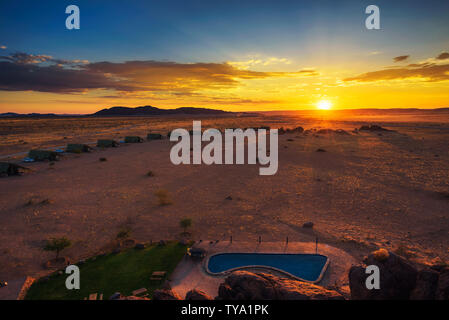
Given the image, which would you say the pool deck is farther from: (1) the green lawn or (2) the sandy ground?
(2) the sandy ground

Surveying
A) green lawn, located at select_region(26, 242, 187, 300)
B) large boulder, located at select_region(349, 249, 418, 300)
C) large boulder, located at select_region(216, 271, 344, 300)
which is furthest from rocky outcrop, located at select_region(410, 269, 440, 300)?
green lawn, located at select_region(26, 242, 187, 300)

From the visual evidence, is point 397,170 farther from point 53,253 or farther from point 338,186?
point 53,253

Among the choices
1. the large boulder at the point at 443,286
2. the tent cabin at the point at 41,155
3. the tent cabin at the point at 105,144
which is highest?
the tent cabin at the point at 105,144

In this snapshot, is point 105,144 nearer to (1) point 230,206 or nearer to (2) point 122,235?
(1) point 230,206

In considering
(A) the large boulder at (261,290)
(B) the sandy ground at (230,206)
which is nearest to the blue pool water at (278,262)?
(B) the sandy ground at (230,206)

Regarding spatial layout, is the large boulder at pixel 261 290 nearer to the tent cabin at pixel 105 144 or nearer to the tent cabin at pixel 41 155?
the tent cabin at pixel 41 155

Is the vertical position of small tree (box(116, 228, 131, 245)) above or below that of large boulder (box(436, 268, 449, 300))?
below
